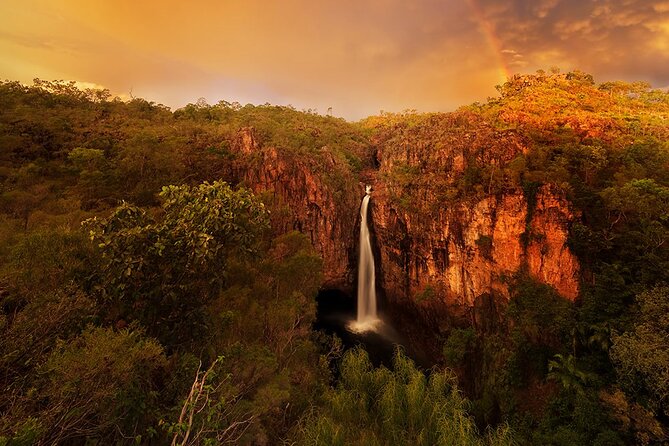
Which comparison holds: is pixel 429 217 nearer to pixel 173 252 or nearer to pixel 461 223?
pixel 461 223

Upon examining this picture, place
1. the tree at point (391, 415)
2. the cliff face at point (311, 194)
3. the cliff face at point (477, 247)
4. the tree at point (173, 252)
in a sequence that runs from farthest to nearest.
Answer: the cliff face at point (311, 194) < the cliff face at point (477, 247) < the tree at point (391, 415) < the tree at point (173, 252)

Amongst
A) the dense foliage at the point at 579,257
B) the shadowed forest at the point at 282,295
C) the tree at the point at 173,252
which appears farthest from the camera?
the dense foliage at the point at 579,257

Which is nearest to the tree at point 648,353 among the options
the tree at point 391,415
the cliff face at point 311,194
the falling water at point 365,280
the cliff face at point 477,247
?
the tree at point 391,415

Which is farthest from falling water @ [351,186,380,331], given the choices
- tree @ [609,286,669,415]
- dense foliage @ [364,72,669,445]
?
tree @ [609,286,669,415]

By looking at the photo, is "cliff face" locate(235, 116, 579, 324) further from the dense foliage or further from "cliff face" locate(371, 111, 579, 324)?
the dense foliage

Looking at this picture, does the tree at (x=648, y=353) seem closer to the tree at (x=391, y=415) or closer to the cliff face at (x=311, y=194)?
the tree at (x=391, y=415)

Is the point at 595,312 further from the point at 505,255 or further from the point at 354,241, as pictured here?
the point at 354,241
